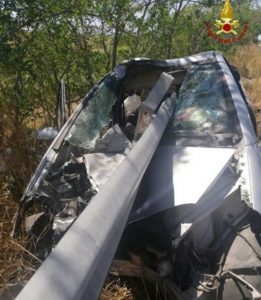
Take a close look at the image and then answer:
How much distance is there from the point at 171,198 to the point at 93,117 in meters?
1.83

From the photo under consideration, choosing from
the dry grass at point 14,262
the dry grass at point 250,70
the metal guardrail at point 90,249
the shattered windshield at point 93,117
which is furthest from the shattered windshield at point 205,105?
the dry grass at point 250,70

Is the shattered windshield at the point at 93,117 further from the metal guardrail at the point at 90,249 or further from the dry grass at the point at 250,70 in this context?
→ the dry grass at the point at 250,70

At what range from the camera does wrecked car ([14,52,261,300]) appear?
1.89 m

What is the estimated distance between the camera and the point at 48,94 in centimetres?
621

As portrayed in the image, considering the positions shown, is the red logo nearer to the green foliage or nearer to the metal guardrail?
the green foliage

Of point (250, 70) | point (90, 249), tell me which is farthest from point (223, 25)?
point (90, 249)

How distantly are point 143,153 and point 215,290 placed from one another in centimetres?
87

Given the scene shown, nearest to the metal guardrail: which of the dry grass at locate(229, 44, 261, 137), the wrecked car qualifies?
the wrecked car

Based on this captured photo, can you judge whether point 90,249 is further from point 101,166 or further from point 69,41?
point 69,41

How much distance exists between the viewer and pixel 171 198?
→ 7.36ft

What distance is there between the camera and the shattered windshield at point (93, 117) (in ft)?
11.7

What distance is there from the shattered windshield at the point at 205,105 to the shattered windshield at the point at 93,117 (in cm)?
80

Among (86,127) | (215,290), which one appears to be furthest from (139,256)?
(86,127)

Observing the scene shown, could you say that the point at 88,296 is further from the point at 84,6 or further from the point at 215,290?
the point at 84,6
